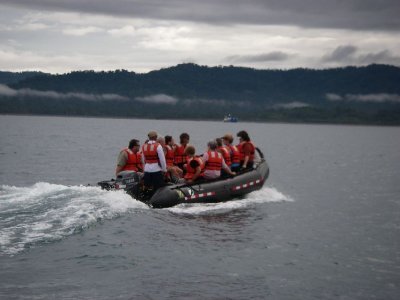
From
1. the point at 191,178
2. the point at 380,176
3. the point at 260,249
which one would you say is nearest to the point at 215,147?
the point at 191,178

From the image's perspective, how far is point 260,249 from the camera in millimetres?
14039

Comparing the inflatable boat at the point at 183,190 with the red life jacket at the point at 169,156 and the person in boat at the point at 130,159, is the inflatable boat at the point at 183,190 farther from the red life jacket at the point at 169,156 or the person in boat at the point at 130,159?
the red life jacket at the point at 169,156

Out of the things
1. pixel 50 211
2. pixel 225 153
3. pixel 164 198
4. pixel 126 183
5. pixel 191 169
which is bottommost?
pixel 50 211

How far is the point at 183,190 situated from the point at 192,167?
106cm

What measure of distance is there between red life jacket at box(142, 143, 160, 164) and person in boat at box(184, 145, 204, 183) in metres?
1.51

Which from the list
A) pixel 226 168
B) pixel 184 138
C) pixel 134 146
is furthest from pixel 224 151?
pixel 134 146

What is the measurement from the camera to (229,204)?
1923 centimetres

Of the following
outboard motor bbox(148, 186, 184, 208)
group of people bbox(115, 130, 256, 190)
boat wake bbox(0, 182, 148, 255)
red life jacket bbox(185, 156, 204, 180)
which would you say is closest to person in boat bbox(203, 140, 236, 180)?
group of people bbox(115, 130, 256, 190)

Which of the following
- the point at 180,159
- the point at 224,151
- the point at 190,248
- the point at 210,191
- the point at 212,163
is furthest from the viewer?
the point at 180,159

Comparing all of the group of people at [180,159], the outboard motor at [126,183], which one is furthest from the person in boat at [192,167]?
the outboard motor at [126,183]

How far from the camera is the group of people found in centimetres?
1700

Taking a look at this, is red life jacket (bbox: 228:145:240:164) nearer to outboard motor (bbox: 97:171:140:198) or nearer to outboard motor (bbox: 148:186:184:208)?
outboard motor (bbox: 148:186:184:208)

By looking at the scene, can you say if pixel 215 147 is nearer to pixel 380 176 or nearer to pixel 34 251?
pixel 34 251

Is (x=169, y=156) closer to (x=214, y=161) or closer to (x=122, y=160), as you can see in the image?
(x=214, y=161)
